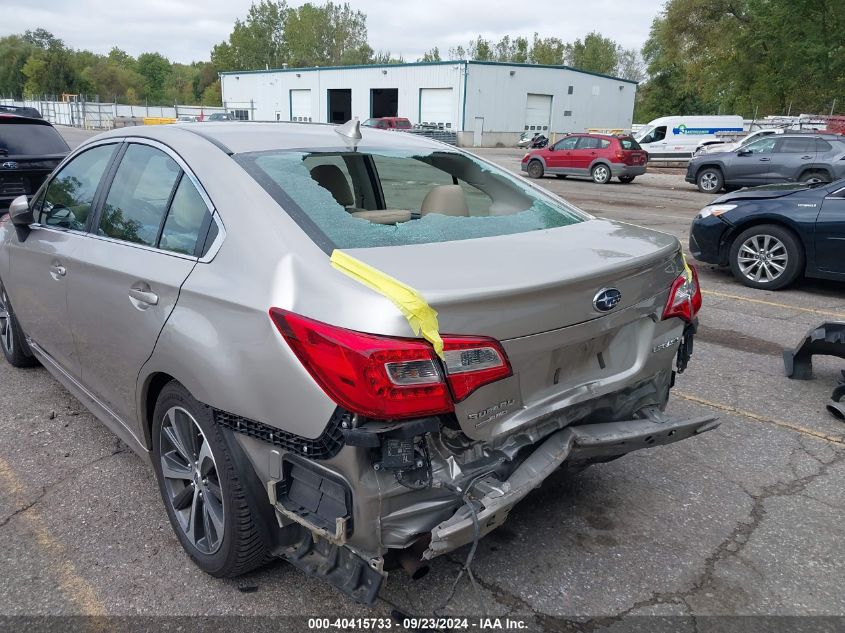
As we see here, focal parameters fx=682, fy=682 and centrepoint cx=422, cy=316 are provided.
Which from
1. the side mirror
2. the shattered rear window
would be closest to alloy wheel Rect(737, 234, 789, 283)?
the shattered rear window

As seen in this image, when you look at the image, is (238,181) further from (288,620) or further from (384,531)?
(288,620)

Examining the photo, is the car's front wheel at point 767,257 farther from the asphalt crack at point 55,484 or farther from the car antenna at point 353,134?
the asphalt crack at point 55,484

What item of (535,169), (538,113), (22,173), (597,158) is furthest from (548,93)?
(22,173)

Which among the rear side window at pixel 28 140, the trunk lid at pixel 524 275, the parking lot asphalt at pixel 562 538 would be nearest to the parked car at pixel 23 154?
the rear side window at pixel 28 140

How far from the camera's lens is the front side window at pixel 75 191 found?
11.2 ft

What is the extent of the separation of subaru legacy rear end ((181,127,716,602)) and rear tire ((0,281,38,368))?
9.42 ft

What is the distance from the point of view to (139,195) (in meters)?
3.06

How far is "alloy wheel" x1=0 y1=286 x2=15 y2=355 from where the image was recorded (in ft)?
15.5

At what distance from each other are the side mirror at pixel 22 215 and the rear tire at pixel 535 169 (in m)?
22.3

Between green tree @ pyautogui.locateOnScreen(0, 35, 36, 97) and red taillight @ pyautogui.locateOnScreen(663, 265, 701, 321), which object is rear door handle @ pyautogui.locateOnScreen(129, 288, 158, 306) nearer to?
red taillight @ pyautogui.locateOnScreen(663, 265, 701, 321)

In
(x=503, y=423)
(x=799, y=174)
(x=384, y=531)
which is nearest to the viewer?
(x=384, y=531)

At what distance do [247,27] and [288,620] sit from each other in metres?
116

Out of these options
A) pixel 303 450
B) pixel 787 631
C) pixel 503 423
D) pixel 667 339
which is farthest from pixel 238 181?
pixel 787 631

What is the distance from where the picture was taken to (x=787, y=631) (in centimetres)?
243
